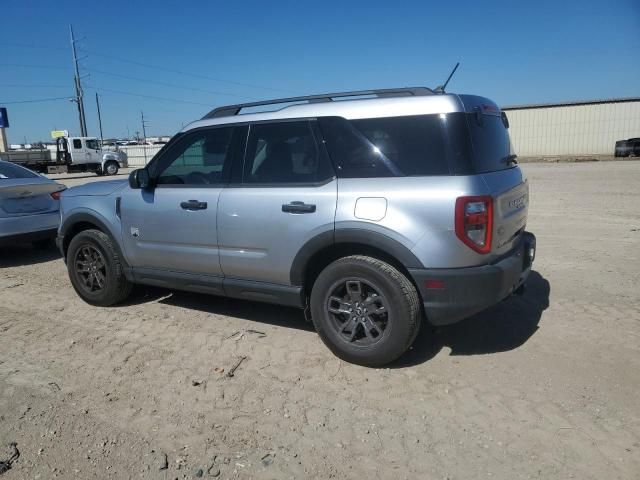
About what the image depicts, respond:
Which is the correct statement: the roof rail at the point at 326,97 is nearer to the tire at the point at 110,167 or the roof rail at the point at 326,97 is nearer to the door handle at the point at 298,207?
the door handle at the point at 298,207

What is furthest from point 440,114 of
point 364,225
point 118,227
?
point 118,227

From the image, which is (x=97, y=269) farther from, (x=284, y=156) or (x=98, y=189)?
(x=284, y=156)

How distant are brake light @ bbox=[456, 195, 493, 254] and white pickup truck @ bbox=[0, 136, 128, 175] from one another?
32779 millimetres

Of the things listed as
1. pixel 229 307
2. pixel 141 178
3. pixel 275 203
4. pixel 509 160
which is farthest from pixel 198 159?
pixel 509 160

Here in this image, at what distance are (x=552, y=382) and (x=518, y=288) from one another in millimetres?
812

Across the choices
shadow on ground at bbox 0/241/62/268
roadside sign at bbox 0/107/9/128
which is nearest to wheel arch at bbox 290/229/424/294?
shadow on ground at bbox 0/241/62/268

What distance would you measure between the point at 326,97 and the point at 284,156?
1.88 feet

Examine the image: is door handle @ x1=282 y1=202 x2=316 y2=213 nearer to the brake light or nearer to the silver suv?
the silver suv

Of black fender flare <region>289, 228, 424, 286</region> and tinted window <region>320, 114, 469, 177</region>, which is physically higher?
tinted window <region>320, 114, 469, 177</region>

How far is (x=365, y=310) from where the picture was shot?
142 inches

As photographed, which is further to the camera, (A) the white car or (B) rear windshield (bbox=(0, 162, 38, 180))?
(B) rear windshield (bbox=(0, 162, 38, 180))

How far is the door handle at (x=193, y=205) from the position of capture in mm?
4208

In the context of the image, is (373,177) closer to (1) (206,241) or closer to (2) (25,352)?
(1) (206,241)

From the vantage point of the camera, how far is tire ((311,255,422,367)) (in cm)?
342
